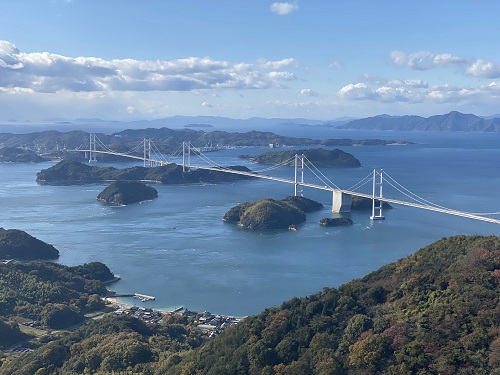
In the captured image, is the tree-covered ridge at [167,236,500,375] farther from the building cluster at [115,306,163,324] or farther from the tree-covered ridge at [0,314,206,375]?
the building cluster at [115,306,163,324]

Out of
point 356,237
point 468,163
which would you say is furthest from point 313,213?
point 468,163

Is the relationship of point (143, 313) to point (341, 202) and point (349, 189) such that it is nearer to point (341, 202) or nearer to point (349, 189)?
point (341, 202)

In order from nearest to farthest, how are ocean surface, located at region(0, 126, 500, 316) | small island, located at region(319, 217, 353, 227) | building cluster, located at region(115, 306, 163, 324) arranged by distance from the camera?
building cluster, located at region(115, 306, 163, 324)
ocean surface, located at region(0, 126, 500, 316)
small island, located at region(319, 217, 353, 227)

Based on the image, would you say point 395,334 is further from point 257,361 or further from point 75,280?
point 75,280

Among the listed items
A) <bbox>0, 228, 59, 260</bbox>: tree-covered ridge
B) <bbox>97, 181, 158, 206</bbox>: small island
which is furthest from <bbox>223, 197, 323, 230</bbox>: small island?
<bbox>0, 228, 59, 260</bbox>: tree-covered ridge

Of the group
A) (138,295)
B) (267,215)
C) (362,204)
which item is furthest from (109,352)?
(362,204)
